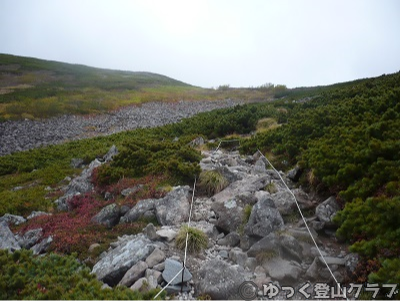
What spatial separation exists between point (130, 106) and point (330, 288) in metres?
45.8

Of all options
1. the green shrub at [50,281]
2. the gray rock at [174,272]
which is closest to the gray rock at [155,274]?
the gray rock at [174,272]

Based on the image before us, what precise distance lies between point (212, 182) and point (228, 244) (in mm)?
3112

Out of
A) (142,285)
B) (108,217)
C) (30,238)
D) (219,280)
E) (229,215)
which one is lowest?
(30,238)

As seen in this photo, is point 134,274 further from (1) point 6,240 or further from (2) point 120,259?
(1) point 6,240

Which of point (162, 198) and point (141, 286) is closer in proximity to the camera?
point (141, 286)

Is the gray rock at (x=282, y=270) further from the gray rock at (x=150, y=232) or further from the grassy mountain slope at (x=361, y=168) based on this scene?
the gray rock at (x=150, y=232)

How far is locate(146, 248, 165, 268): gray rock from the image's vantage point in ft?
20.5

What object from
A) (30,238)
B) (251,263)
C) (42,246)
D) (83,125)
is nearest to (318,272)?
(251,263)

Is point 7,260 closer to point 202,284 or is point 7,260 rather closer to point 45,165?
point 202,284

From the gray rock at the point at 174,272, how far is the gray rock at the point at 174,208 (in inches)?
88.4

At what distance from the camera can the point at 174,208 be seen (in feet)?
28.5

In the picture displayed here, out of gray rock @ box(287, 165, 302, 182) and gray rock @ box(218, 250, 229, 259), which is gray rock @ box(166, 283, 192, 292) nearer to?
gray rock @ box(218, 250, 229, 259)

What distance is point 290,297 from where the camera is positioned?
5.22 metres

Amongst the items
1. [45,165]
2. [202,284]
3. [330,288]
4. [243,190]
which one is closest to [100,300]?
[202,284]
